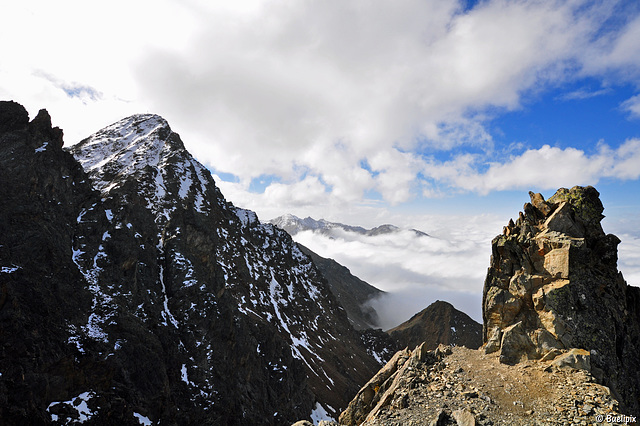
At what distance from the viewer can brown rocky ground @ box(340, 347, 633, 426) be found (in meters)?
14.6

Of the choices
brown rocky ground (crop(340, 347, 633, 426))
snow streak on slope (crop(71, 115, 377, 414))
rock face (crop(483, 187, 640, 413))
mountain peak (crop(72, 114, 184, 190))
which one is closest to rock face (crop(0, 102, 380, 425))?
snow streak on slope (crop(71, 115, 377, 414))

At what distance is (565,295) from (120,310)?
62000 millimetres

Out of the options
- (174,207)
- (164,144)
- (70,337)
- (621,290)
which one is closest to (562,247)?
(621,290)

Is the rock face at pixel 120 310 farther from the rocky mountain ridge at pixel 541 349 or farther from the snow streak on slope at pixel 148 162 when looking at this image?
the rocky mountain ridge at pixel 541 349

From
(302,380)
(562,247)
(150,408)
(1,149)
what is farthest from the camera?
(302,380)

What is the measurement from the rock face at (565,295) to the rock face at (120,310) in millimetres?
48707

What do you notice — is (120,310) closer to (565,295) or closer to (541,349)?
(541,349)

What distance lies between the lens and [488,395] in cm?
1647

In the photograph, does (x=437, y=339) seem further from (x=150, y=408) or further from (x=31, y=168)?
(x=31, y=168)

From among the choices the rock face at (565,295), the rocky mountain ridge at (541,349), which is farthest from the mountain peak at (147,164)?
the rock face at (565,295)

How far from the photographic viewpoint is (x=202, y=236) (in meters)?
95.2

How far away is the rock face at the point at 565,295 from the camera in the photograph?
17.8 m

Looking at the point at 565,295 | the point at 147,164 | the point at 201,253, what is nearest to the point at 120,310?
the point at 201,253

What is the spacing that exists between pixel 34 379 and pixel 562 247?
5463cm
